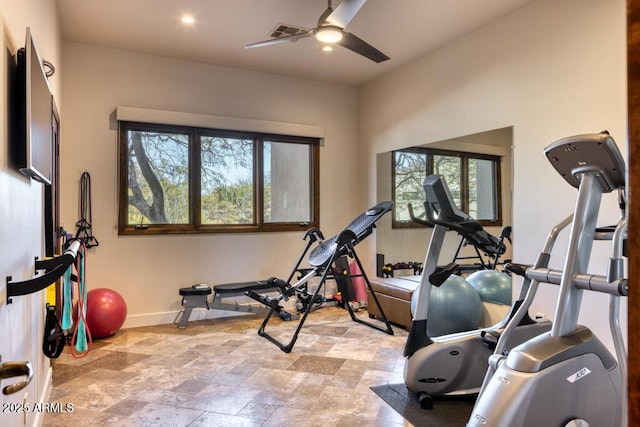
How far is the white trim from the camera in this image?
450cm

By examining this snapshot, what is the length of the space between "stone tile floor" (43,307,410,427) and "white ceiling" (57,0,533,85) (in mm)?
3071

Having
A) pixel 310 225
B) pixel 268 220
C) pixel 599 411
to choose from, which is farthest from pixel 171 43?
pixel 599 411

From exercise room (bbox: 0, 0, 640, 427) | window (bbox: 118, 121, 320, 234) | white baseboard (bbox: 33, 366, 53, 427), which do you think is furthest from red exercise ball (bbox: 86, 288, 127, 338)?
white baseboard (bbox: 33, 366, 53, 427)

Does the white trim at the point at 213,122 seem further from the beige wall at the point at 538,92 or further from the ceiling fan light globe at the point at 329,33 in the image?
the ceiling fan light globe at the point at 329,33

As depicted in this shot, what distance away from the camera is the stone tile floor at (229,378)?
2549 millimetres

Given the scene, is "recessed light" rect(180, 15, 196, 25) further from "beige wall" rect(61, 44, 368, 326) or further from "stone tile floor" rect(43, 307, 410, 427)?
"stone tile floor" rect(43, 307, 410, 427)

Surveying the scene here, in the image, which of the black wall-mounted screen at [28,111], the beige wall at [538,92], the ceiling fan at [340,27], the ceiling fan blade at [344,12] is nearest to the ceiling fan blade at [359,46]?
the ceiling fan at [340,27]

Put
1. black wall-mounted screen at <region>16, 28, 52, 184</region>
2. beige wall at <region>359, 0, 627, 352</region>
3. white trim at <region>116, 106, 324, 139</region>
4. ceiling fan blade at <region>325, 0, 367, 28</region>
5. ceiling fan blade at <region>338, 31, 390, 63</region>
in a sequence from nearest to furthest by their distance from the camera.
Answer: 1. black wall-mounted screen at <region>16, 28, 52, 184</region>
2. ceiling fan blade at <region>325, 0, 367, 28</region>
3. beige wall at <region>359, 0, 627, 352</region>
4. ceiling fan blade at <region>338, 31, 390, 63</region>
5. white trim at <region>116, 106, 324, 139</region>

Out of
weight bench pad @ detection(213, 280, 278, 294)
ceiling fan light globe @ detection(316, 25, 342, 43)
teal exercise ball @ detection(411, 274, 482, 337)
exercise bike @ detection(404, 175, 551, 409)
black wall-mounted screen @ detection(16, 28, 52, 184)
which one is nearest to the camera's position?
black wall-mounted screen @ detection(16, 28, 52, 184)

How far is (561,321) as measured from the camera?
1968 millimetres

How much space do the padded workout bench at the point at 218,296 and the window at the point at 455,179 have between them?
198cm

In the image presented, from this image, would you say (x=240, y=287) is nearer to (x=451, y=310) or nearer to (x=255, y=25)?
(x=451, y=310)

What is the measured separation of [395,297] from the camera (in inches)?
179

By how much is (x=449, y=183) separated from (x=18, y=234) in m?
3.77
